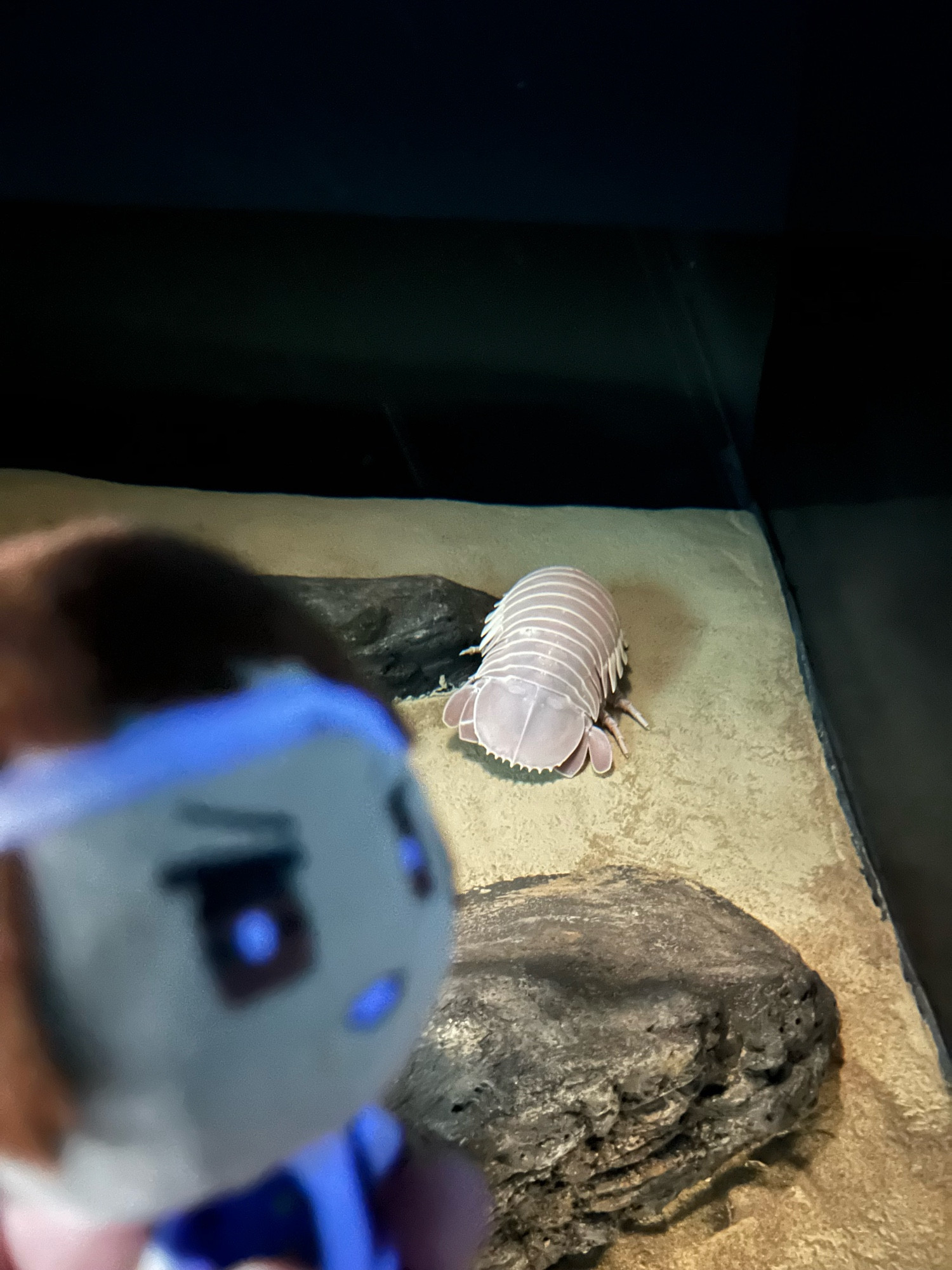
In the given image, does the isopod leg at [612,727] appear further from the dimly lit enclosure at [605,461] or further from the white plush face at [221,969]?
the white plush face at [221,969]

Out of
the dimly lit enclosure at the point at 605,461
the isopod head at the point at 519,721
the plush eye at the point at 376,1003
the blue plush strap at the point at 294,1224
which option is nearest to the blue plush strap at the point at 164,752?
the plush eye at the point at 376,1003

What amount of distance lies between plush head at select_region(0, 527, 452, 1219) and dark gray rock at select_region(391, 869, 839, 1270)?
2.14ft

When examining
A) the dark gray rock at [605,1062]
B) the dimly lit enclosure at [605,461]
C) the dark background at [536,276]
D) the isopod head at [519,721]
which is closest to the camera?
the dark gray rock at [605,1062]

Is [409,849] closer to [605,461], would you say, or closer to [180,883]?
[180,883]

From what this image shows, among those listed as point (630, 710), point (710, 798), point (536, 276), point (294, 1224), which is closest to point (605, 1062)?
point (294, 1224)

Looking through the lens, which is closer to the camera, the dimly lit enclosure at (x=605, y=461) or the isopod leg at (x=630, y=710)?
the dimly lit enclosure at (x=605, y=461)

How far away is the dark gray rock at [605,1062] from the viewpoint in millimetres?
1146

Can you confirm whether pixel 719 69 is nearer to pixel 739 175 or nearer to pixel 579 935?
pixel 739 175

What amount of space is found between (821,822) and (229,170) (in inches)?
99.8

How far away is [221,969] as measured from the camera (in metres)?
0.45

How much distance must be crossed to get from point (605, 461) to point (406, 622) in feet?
3.88

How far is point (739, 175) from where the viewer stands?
267 cm

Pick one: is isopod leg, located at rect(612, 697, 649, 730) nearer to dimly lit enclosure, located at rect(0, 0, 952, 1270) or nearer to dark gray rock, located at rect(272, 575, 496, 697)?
dimly lit enclosure, located at rect(0, 0, 952, 1270)

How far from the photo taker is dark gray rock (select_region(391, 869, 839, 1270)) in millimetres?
1146
